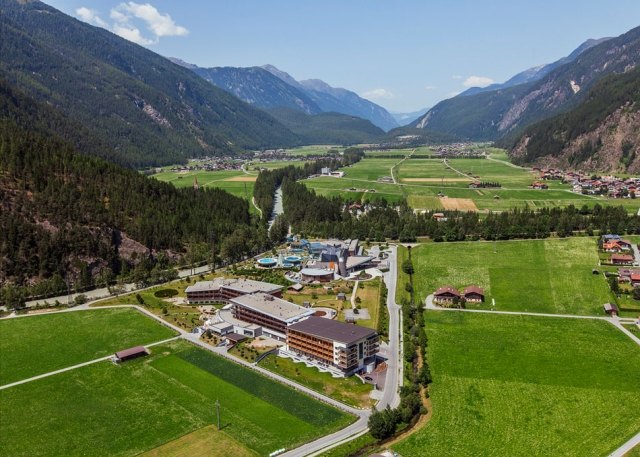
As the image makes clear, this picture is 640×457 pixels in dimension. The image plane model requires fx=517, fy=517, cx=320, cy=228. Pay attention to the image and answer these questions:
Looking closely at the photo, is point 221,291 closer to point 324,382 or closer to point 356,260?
point 356,260

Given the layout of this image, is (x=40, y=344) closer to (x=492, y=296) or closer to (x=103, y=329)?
(x=103, y=329)

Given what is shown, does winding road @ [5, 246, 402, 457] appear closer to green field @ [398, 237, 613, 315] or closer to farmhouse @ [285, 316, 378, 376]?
farmhouse @ [285, 316, 378, 376]

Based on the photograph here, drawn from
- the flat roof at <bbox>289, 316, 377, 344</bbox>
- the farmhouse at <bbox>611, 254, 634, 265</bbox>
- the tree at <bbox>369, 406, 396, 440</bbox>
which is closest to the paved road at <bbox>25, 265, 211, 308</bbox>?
the flat roof at <bbox>289, 316, 377, 344</bbox>

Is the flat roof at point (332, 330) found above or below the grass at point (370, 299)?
above

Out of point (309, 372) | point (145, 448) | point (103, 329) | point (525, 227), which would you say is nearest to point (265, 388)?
point (309, 372)

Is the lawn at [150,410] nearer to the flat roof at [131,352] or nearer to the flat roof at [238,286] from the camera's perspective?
the flat roof at [131,352]

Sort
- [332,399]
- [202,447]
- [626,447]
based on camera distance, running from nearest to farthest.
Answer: [626,447], [202,447], [332,399]

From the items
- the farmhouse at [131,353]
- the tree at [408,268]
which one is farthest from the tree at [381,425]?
the tree at [408,268]

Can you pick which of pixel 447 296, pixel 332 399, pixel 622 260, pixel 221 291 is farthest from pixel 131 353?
pixel 622 260
